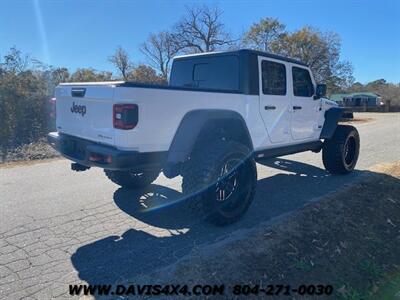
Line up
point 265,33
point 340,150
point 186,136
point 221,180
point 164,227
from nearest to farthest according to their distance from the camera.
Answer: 1. point 186,136
2. point 221,180
3. point 164,227
4. point 340,150
5. point 265,33

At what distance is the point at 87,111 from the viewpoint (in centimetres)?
407

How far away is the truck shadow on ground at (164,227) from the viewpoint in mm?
3410

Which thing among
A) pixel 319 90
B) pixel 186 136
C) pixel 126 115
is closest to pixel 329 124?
pixel 319 90

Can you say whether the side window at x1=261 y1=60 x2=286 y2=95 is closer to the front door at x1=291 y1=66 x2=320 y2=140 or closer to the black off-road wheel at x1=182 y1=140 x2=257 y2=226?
the front door at x1=291 y1=66 x2=320 y2=140

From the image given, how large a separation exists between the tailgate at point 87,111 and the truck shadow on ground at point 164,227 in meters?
1.18

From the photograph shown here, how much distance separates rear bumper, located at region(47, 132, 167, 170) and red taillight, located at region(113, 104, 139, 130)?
0.94 ft

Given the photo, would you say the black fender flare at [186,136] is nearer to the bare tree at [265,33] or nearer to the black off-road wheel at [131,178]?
the black off-road wheel at [131,178]

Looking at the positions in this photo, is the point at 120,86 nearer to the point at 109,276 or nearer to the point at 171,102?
the point at 171,102

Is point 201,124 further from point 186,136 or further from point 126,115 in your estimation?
point 126,115

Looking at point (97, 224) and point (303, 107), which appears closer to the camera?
point (97, 224)

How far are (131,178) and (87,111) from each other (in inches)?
69.7

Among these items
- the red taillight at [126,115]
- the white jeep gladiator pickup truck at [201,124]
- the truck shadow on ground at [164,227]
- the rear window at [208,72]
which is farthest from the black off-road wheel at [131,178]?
the red taillight at [126,115]

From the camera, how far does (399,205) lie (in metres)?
5.90

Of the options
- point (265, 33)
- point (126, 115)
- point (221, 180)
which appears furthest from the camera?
point (265, 33)
